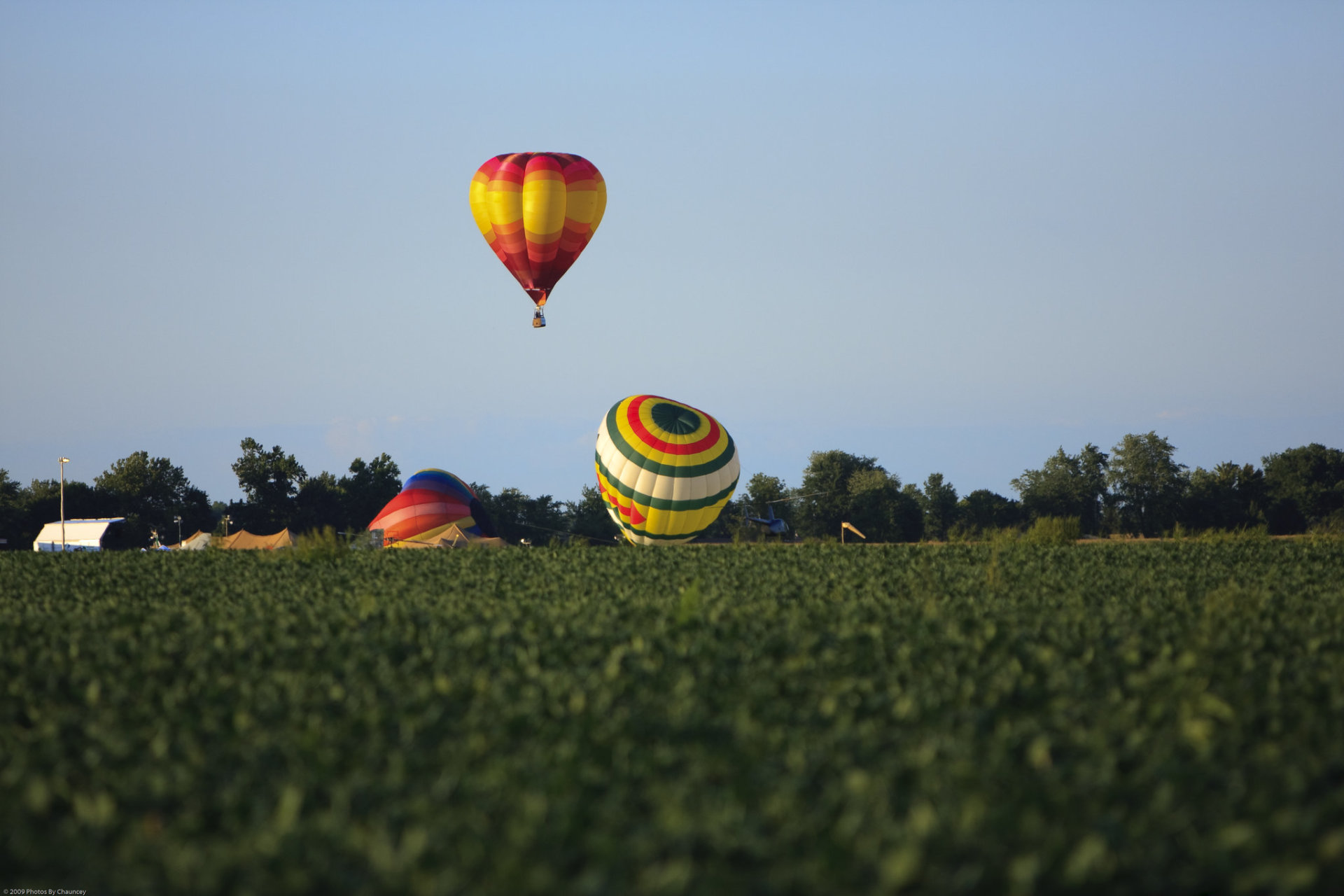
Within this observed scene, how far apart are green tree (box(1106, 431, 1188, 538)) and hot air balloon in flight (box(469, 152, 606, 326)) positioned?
76.0 meters

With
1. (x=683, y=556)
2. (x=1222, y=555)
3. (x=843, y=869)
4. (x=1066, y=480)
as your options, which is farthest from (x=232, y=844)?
(x=1066, y=480)

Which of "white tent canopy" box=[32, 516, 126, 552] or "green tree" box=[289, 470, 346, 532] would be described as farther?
"green tree" box=[289, 470, 346, 532]

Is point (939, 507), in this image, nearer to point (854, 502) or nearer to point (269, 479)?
point (854, 502)

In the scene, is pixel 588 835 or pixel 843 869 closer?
pixel 843 869

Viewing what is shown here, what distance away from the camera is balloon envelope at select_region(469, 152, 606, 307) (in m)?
41.4

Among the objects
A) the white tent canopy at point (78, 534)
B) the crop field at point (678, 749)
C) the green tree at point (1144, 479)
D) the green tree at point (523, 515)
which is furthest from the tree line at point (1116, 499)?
the crop field at point (678, 749)

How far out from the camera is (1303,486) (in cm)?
10269

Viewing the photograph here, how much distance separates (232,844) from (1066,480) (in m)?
108

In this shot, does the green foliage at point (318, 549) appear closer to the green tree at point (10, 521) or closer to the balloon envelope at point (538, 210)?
the balloon envelope at point (538, 210)

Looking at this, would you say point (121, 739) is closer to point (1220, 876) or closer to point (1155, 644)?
point (1220, 876)

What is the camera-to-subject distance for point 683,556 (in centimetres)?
3841

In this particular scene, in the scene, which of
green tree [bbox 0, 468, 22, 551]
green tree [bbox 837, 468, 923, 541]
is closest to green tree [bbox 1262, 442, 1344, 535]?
green tree [bbox 837, 468, 923, 541]

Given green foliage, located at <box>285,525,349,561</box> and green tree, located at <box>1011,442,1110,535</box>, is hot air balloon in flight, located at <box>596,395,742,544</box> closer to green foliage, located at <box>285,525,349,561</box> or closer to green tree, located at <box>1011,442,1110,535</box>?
green foliage, located at <box>285,525,349,561</box>

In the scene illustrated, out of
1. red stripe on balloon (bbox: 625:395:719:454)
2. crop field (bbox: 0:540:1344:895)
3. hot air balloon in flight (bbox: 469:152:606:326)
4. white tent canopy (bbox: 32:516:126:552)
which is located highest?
hot air balloon in flight (bbox: 469:152:606:326)
